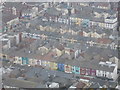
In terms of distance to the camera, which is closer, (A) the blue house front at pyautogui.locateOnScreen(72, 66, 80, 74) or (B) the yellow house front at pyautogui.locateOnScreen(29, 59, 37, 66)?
(A) the blue house front at pyautogui.locateOnScreen(72, 66, 80, 74)

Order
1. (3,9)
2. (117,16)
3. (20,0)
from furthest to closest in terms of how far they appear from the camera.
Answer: (20,0), (3,9), (117,16)

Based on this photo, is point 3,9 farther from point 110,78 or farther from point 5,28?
point 110,78

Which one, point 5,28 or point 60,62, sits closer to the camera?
point 60,62

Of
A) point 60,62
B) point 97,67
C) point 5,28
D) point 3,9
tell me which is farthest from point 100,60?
point 3,9

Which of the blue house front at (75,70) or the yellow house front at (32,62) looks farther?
the yellow house front at (32,62)

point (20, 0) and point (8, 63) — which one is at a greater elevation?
point (20, 0)

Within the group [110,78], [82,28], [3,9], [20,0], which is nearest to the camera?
[110,78]

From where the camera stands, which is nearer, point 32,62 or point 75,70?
point 75,70

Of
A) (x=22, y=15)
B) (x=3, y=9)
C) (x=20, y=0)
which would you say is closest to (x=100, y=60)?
(x=22, y=15)

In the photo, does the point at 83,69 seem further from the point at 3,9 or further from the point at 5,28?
the point at 3,9
